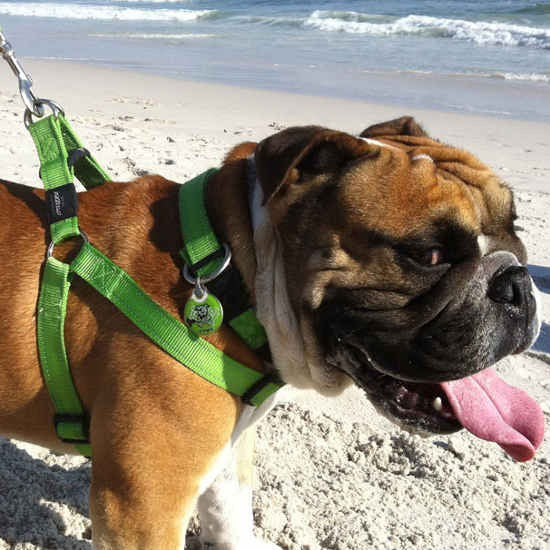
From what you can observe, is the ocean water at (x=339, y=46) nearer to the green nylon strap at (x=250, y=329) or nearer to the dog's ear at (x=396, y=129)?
the dog's ear at (x=396, y=129)

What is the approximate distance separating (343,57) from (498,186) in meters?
15.9

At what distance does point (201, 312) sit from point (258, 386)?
35 cm

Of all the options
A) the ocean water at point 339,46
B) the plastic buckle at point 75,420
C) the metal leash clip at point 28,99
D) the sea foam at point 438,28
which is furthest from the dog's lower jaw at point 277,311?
the sea foam at point 438,28

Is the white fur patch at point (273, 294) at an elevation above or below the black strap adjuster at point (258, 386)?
above

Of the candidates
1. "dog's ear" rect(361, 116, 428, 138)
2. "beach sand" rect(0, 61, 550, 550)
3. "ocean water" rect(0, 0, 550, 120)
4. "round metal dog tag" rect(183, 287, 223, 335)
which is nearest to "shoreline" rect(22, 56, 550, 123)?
"ocean water" rect(0, 0, 550, 120)

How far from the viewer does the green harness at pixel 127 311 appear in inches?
101

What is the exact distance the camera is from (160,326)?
256cm

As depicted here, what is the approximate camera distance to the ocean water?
531 inches

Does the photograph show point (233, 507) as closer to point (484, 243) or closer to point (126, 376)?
point (126, 376)

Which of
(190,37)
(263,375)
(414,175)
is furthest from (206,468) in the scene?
(190,37)

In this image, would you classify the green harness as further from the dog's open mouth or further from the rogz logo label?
the dog's open mouth

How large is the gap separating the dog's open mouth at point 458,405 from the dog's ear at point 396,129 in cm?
104

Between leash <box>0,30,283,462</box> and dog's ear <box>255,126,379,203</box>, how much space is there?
0.99 ft

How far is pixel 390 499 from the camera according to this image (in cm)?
362
